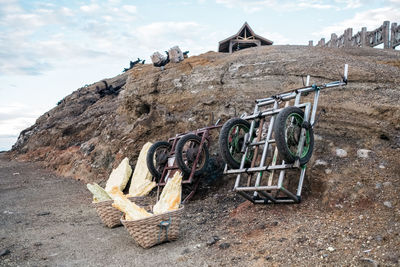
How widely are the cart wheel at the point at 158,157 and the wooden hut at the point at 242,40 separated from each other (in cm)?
1081

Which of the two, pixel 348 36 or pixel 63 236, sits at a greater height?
pixel 348 36

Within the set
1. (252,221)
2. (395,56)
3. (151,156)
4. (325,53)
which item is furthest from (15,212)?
(395,56)

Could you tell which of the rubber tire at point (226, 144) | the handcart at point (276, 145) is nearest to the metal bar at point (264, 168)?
the handcart at point (276, 145)

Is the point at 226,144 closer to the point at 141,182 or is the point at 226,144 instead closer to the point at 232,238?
the point at 232,238

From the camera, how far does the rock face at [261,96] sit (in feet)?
22.6

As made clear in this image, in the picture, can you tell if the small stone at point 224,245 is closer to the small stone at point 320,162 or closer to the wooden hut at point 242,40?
the small stone at point 320,162

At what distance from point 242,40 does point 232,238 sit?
14228 millimetres

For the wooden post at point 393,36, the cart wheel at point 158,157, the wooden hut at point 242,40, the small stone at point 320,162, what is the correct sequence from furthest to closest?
the wooden hut at point 242,40, the wooden post at point 393,36, the cart wheel at point 158,157, the small stone at point 320,162

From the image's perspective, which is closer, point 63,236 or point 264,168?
point 264,168

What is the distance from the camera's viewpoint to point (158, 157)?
332 inches

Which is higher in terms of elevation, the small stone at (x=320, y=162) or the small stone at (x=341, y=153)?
the small stone at (x=341, y=153)

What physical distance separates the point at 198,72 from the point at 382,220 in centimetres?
682

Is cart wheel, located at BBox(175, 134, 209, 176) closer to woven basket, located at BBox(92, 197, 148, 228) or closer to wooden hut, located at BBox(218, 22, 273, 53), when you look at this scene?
woven basket, located at BBox(92, 197, 148, 228)

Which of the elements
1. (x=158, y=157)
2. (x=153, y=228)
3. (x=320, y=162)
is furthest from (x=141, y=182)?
(x=320, y=162)
